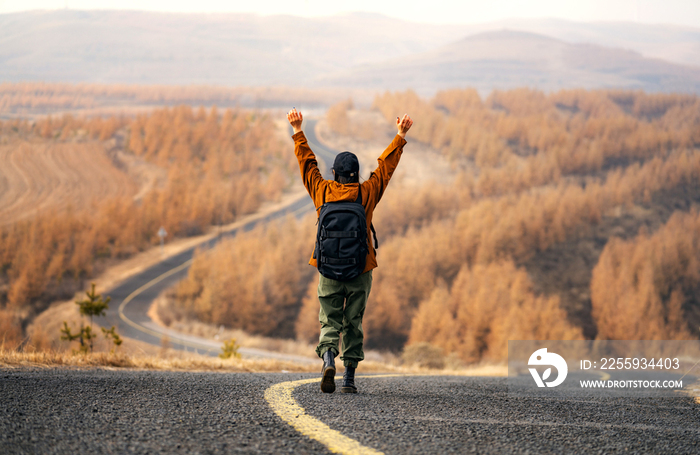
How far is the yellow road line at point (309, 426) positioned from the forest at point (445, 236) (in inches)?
1991

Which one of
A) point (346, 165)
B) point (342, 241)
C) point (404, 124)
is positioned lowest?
point (342, 241)

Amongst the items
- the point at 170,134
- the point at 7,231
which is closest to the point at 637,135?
the point at 170,134

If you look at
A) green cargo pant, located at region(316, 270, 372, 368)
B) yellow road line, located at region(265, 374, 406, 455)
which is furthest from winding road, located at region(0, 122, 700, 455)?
green cargo pant, located at region(316, 270, 372, 368)

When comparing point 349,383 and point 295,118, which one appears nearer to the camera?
point 349,383

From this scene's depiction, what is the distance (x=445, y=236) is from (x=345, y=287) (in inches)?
2981

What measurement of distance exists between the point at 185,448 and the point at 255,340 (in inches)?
1781

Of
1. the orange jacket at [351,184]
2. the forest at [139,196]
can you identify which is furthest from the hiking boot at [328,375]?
the forest at [139,196]

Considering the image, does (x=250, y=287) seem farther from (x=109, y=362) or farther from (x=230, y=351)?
(x=109, y=362)

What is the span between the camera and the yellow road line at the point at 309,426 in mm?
3061

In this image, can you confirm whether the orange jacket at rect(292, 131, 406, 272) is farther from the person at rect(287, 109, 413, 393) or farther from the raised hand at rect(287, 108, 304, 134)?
the raised hand at rect(287, 108, 304, 134)

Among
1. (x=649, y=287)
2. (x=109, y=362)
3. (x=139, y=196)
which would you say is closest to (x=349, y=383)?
(x=109, y=362)

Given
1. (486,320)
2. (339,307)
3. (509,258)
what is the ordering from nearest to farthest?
1. (339,307)
2. (486,320)
3. (509,258)

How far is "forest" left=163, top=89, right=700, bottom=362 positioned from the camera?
6009 centimetres

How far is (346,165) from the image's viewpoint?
501cm
